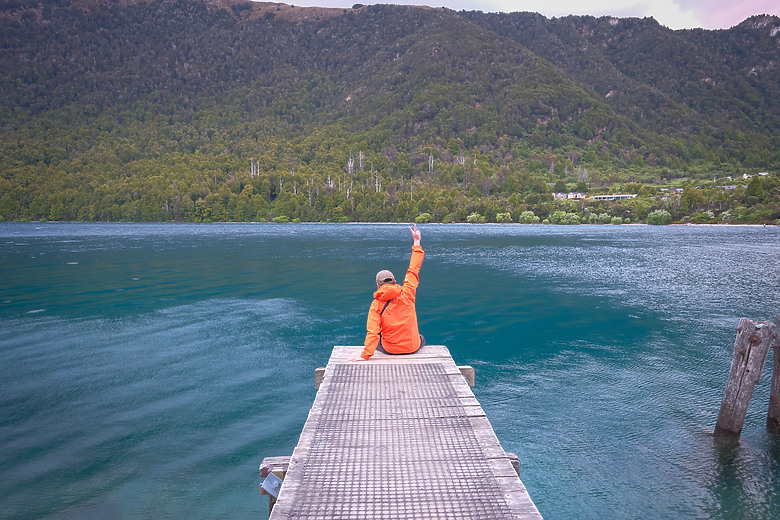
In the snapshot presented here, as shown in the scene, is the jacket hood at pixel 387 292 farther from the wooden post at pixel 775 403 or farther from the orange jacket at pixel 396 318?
the wooden post at pixel 775 403

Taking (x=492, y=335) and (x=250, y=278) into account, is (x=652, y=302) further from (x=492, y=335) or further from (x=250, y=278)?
(x=250, y=278)

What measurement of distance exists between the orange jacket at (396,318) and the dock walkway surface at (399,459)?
1.20 m

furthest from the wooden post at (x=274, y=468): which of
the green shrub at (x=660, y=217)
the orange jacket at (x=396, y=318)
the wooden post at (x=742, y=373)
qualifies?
the green shrub at (x=660, y=217)

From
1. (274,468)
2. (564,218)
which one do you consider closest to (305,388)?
(274,468)

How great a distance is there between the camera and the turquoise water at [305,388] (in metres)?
9.09

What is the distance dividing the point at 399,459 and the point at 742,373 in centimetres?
812

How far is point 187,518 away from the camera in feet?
27.4

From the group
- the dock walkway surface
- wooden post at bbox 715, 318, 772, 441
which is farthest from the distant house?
the dock walkway surface

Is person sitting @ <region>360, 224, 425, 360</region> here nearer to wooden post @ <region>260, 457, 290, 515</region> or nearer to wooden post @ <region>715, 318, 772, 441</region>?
wooden post @ <region>260, 457, 290, 515</region>

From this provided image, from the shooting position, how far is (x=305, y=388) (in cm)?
1465

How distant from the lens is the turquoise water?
9.09 m

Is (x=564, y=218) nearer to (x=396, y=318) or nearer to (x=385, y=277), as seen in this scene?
(x=396, y=318)

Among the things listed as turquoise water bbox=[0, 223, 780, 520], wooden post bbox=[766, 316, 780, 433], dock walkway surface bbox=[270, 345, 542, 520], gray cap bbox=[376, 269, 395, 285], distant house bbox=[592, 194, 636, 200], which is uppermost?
distant house bbox=[592, 194, 636, 200]

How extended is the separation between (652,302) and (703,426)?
19.2 meters
